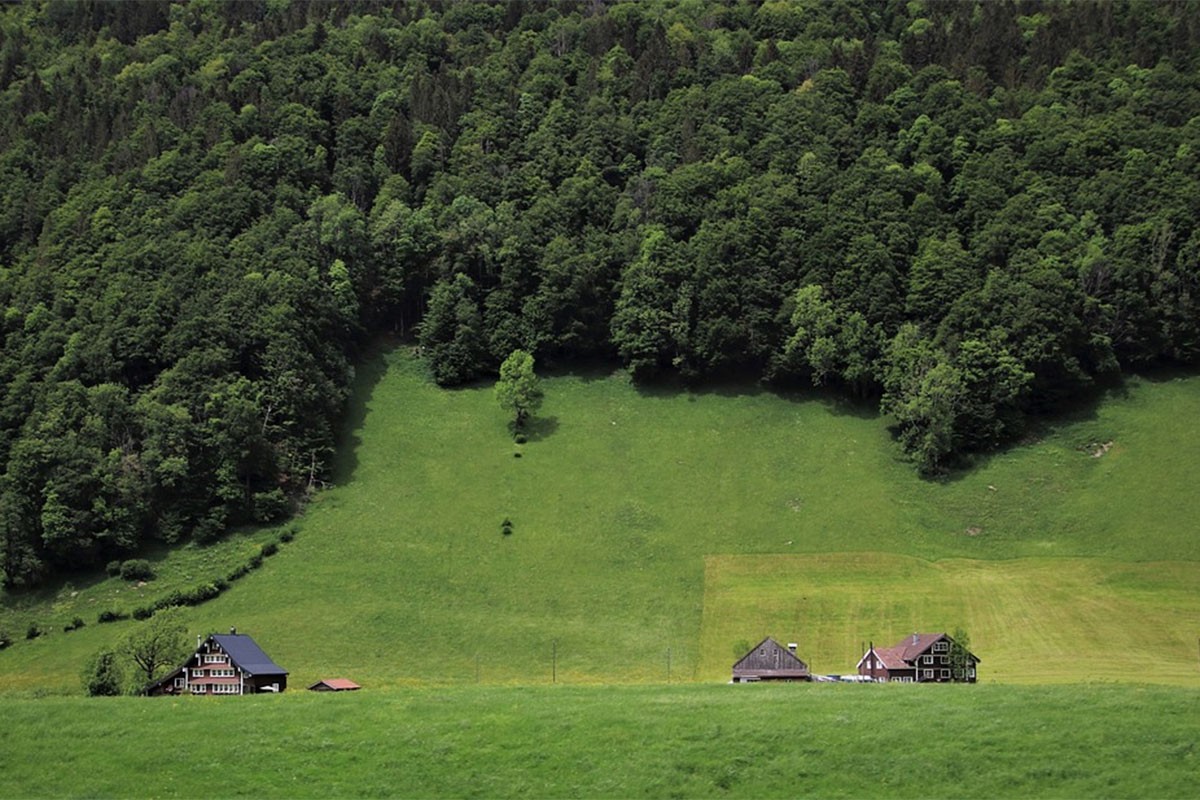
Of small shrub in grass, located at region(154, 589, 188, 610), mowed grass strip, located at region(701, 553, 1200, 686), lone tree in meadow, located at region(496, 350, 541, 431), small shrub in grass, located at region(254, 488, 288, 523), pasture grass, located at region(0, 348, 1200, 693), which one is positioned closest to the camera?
mowed grass strip, located at region(701, 553, 1200, 686)

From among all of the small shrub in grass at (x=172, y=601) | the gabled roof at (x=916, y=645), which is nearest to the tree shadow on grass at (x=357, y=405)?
the small shrub in grass at (x=172, y=601)

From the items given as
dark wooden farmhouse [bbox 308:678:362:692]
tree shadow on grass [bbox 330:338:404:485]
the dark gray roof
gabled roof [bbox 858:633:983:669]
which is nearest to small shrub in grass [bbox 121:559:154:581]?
tree shadow on grass [bbox 330:338:404:485]

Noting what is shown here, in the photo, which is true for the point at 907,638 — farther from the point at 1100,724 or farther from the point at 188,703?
the point at 188,703

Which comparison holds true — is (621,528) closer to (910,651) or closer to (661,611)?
(661,611)

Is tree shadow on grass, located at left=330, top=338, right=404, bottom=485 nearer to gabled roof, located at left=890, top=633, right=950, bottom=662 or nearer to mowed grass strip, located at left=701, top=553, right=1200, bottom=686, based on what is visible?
mowed grass strip, located at left=701, top=553, right=1200, bottom=686

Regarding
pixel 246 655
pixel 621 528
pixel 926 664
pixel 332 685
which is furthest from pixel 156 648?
pixel 926 664

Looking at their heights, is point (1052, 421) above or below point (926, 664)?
above

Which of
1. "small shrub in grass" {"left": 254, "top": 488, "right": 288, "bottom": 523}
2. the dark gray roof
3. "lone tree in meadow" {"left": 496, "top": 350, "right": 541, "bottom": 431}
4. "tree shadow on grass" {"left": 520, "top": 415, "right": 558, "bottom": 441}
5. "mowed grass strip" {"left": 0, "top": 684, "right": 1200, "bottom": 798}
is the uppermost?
"lone tree in meadow" {"left": 496, "top": 350, "right": 541, "bottom": 431}
